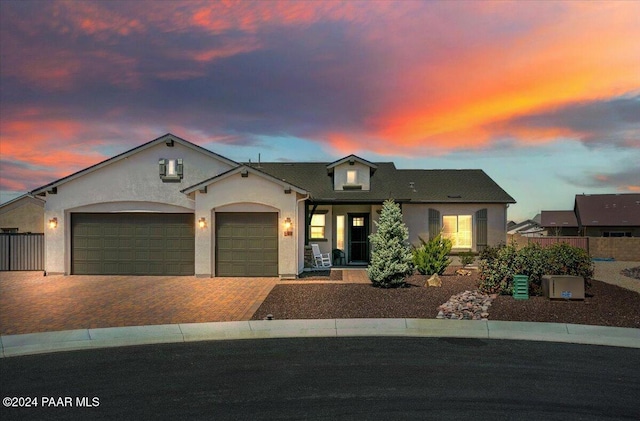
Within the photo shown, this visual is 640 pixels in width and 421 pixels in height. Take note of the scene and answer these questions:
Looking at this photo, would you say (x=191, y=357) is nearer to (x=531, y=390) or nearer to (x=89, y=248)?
(x=531, y=390)

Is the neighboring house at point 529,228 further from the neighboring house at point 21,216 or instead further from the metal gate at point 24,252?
the neighboring house at point 21,216

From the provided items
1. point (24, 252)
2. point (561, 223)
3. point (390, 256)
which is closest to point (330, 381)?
point (390, 256)

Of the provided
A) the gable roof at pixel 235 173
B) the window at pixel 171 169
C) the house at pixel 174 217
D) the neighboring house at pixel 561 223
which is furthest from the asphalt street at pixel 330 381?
the neighboring house at pixel 561 223

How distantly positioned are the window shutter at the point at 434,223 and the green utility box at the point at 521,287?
10765 mm

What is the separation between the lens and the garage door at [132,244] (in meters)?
19.2

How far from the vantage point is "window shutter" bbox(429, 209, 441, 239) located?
78.4ft

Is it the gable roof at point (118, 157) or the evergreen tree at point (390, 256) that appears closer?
the evergreen tree at point (390, 256)

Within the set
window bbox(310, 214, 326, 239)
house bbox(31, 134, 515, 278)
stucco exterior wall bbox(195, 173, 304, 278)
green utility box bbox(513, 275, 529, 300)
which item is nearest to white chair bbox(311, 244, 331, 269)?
window bbox(310, 214, 326, 239)

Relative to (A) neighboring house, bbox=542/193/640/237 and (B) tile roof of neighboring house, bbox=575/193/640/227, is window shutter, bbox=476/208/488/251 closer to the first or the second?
(A) neighboring house, bbox=542/193/640/237

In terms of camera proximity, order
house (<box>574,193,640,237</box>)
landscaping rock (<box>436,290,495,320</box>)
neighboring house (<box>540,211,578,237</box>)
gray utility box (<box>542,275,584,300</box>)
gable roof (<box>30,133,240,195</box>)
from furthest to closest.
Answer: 1. neighboring house (<box>540,211,578,237</box>)
2. house (<box>574,193,640,237</box>)
3. gable roof (<box>30,133,240,195</box>)
4. gray utility box (<box>542,275,584,300</box>)
5. landscaping rock (<box>436,290,495,320</box>)

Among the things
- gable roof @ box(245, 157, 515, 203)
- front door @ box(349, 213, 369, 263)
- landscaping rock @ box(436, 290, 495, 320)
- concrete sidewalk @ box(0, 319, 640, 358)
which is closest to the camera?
concrete sidewalk @ box(0, 319, 640, 358)

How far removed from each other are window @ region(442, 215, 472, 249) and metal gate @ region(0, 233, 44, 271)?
65.4ft

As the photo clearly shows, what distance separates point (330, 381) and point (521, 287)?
8306mm

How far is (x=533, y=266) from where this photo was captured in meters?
13.8
